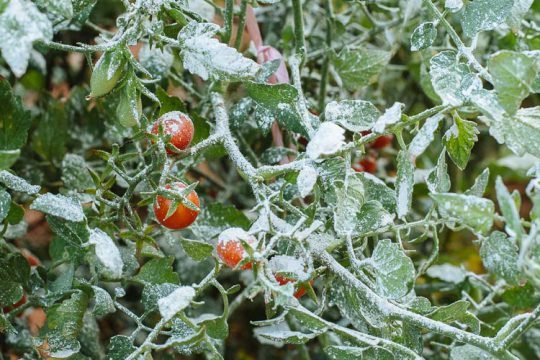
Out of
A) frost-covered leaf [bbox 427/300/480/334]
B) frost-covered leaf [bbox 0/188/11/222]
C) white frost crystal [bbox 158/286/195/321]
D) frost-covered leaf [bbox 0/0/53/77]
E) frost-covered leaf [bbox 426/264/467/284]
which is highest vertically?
frost-covered leaf [bbox 0/0/53/77]

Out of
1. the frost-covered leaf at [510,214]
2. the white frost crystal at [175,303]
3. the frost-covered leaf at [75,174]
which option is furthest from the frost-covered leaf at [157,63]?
the frost-covered leaf at [510,214]

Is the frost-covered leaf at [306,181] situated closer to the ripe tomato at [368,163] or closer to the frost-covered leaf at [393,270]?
the frost-covered leaf at [393,270]

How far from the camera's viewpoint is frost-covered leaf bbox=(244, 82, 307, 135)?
639 millimetres

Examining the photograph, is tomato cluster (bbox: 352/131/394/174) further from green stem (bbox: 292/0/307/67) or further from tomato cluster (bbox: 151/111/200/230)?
tomato cluster (bbox: 151/111/200/230)

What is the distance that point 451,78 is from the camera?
59 centimetres

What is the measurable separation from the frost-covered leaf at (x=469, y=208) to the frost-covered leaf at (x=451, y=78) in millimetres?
95

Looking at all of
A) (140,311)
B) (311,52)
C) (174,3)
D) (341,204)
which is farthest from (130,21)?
(140,311)

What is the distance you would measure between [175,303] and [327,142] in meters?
0.16

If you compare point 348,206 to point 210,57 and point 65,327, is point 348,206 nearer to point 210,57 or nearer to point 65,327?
point 210,57

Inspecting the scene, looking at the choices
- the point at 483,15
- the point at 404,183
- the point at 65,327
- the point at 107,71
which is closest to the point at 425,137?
the point at 404,183

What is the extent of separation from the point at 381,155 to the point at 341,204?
598 millimetres

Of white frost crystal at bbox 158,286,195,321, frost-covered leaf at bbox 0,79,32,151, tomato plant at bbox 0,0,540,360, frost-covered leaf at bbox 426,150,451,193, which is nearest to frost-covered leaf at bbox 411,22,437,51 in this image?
tomato plant at bbox 0,0,540,360

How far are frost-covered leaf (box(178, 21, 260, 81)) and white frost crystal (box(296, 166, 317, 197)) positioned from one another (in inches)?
3.6

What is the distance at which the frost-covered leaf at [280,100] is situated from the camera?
0.64 metres
